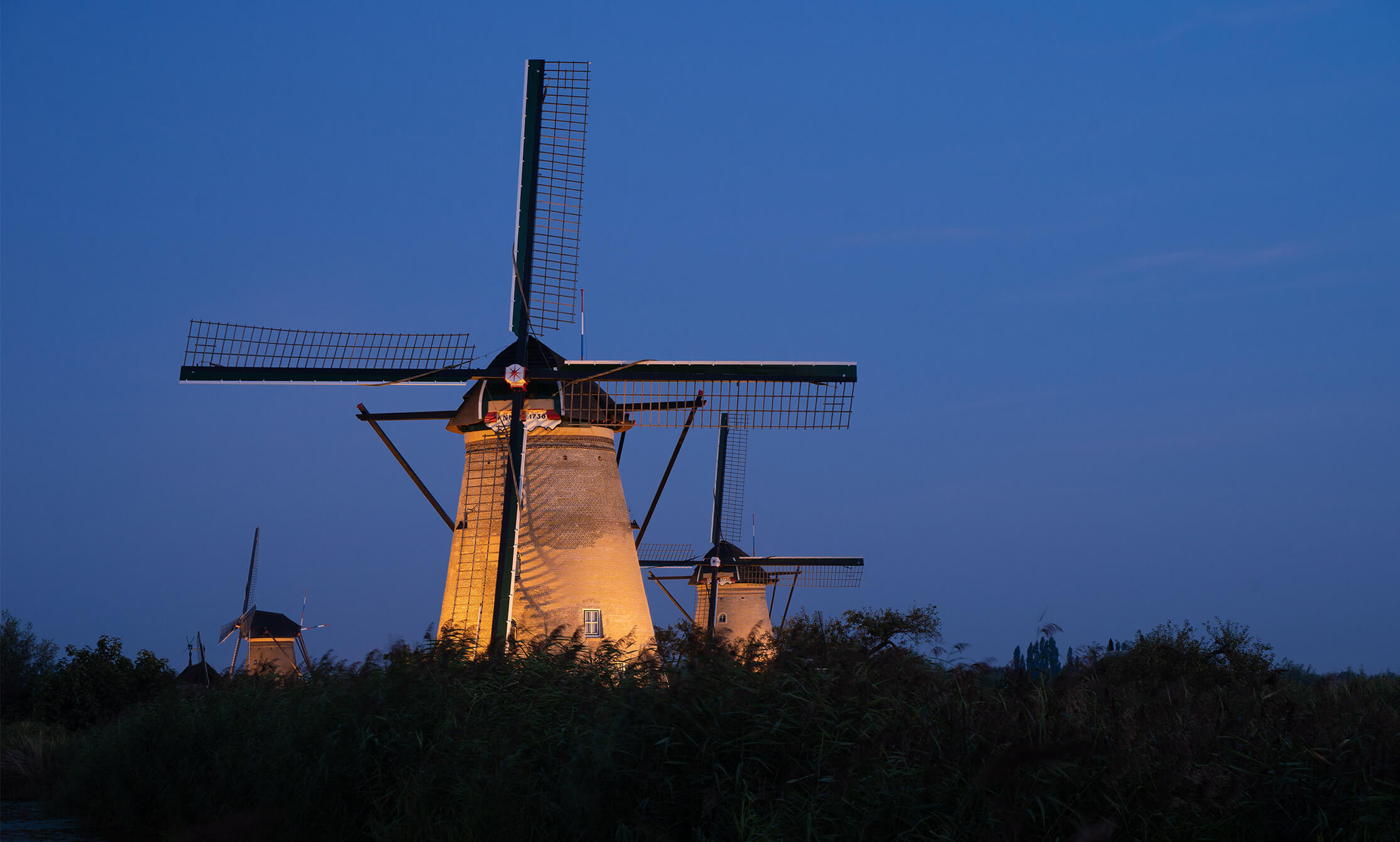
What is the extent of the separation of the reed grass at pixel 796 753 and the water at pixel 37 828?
74.6 inches

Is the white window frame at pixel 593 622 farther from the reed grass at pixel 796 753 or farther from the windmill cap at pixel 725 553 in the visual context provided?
the windmill cap at pixel 725 553

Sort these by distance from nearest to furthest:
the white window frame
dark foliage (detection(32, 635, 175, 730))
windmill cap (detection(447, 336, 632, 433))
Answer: the white window frame
windmill cap (detection(447, 336, 632, 433))
dark foliage (detection(32, 635, 175, 730))

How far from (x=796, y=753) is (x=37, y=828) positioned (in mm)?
11456

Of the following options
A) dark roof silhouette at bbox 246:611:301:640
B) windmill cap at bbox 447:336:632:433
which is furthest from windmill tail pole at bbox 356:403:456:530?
dark roof silhouette at bbox 246:611:301:640

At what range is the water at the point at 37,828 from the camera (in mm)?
12625

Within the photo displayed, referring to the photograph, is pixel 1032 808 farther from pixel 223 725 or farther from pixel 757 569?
pixel 757 569

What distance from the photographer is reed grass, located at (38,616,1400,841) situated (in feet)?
19.6

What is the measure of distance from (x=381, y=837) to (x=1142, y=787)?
19.0ft

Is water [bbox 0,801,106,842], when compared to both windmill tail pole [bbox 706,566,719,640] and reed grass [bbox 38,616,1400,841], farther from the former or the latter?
windmill tail pole [bbox 706,566,719,640]

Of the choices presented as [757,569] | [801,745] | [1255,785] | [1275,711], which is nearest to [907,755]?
[801,745]

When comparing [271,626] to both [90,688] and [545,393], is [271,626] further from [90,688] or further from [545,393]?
[545,393]

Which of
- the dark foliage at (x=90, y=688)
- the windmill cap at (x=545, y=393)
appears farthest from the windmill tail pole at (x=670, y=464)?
the dark foliage at (x=90, y=688)

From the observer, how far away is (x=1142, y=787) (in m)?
6.10

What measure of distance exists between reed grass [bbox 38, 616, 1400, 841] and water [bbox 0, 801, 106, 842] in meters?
1.89
